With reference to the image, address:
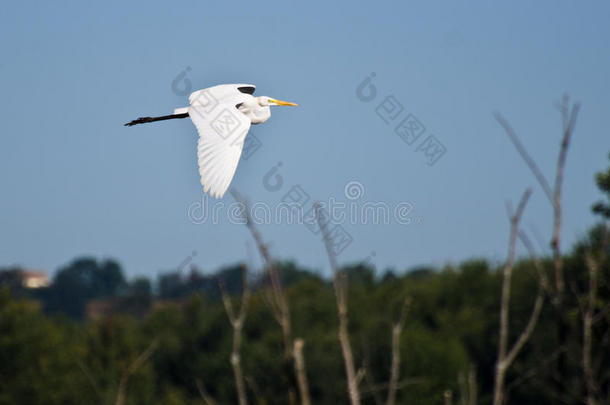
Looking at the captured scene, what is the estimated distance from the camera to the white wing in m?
6.85

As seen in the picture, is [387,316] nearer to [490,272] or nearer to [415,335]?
[415,335]

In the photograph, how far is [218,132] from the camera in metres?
7.95

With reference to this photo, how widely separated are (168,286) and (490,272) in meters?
33.4

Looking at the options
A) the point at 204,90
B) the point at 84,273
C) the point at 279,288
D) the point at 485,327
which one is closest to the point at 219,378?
the point at 485,327

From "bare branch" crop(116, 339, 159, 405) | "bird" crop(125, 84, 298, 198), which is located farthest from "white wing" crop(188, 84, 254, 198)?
"bare branch" crop(116, 339, 159, 405)

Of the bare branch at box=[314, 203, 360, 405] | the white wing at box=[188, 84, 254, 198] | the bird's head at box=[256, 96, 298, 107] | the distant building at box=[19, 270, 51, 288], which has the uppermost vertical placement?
the distant building at box=[19, 270, 51, 288]

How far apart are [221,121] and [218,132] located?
0.94ft

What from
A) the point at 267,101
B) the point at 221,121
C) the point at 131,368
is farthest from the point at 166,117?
the point at 131,368

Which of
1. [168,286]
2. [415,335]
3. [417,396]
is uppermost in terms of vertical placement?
[168,286]

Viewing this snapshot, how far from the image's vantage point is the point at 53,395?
51.9 m

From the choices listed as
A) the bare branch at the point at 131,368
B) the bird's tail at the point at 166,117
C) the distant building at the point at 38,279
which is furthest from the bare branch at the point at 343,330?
the distant building at the point at 38,279

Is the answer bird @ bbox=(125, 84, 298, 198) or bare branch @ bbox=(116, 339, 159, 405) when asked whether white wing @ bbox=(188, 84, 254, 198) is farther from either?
bare branch @ bbox=(116, 339, 159, 405)

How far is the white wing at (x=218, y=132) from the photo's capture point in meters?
6.85

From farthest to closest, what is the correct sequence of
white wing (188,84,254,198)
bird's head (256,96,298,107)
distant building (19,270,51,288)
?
1. distant building (19,270,51,288)
2. bird's head (256,96,298,107)
3. white wing (188,84,254,198)
